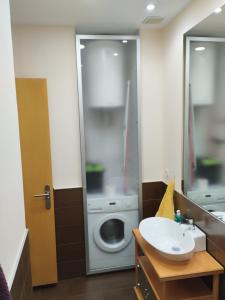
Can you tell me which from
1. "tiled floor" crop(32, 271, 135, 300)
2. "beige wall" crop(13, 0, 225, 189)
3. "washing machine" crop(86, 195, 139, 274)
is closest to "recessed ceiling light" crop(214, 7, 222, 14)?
"beige wall" crop(13, 0, 225, 189)

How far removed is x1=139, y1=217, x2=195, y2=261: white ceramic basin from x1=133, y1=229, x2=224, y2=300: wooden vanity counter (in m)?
0.07

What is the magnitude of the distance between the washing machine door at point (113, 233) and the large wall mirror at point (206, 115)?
0.92m

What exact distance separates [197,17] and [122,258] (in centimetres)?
260

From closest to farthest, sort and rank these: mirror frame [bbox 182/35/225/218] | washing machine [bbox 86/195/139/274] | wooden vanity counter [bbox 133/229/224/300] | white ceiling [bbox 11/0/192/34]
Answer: wooden vanity counter [bbox 133/229/224/300] → white ceiling [bbox 11/0/192/34] → mirror frame [bbox 182/35/225/218] → washing machine [bbox 86/195/139/274]

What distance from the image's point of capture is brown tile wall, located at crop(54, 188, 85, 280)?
2.81m

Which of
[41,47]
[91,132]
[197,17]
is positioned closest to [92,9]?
[41,47]

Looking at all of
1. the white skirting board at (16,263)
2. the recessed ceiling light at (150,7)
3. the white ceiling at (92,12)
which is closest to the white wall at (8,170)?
the white skirting board at (16,263)

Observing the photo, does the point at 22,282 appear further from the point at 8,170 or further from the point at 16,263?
the point at 8,170

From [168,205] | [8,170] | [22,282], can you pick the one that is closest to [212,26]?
[168,205]

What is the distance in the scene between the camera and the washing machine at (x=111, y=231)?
2.91 m

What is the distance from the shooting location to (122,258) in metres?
3.01

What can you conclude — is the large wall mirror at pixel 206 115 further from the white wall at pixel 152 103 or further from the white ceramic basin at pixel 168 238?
the white wall at pixel 152 103

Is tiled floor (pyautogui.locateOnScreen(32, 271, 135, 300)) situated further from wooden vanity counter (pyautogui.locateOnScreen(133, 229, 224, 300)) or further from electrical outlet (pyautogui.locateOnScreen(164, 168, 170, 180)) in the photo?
electrical outlet (pyautogui.locateOnScreen(164, 168, 170, 180))

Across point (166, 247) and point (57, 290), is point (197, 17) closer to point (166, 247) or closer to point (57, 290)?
point (166, 247)
